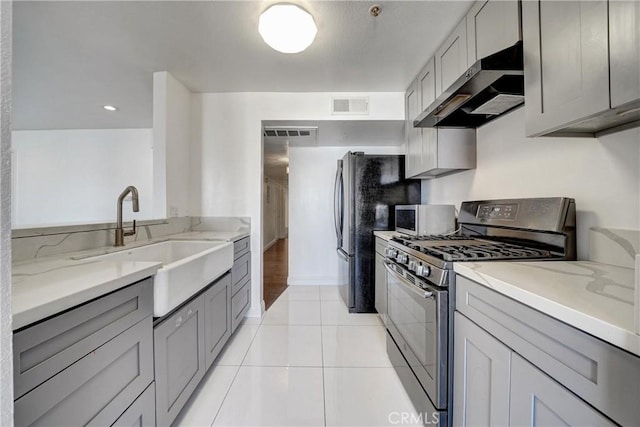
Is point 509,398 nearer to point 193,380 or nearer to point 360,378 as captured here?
point 360,378

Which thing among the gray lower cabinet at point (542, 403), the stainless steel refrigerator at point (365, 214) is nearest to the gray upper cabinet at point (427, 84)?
the stainless steel refrigerator at point (365, 214)

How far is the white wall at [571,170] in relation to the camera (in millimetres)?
998

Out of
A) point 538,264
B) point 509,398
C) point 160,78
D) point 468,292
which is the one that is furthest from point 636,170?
point 160,78

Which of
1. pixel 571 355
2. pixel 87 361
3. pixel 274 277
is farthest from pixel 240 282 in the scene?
pixel 571 355

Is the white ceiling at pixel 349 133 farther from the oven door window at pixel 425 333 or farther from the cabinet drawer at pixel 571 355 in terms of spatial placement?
the cabinet drawer at pixel 571 355

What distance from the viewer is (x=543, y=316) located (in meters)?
0.70

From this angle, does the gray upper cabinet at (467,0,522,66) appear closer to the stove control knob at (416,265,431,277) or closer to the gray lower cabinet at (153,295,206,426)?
the stove control knob at (416,265,431,277)

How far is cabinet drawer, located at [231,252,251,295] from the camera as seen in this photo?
217 centimetres

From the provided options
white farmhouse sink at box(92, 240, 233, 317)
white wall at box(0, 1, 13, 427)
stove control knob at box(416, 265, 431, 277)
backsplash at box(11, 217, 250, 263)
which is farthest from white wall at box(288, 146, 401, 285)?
white wall at box(0, 1, 13, 427)

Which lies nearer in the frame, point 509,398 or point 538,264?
point 509,398

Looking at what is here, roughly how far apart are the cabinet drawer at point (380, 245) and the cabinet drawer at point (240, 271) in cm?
134

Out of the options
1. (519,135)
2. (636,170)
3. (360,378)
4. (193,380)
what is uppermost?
(519,135)

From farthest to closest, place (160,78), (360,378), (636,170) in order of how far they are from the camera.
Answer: (160,78) → (360,378) → (636,170)

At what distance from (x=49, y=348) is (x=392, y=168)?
2.78 meters
